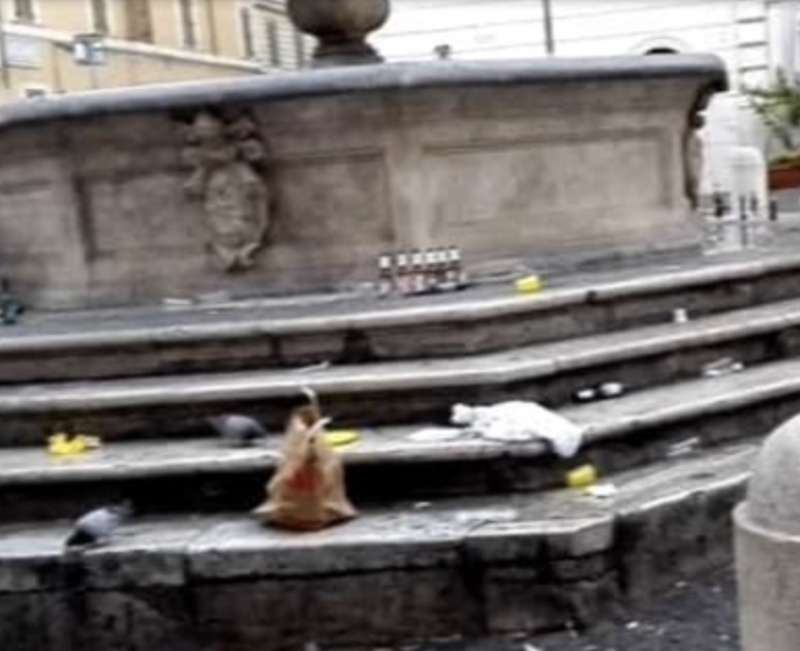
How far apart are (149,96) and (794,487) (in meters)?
4.42

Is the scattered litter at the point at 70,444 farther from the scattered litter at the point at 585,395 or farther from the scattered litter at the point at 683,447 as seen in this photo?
the scattered litter at the point at 683,447

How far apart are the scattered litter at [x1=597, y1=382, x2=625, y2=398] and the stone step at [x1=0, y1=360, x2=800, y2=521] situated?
0.06 meters

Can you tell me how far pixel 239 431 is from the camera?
214 inches

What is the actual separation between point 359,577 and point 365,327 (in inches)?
51.6

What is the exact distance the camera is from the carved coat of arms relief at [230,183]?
702 cm

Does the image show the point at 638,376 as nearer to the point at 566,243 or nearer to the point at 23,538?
the point at 566,243

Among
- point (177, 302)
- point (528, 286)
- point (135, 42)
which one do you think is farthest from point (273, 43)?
point (528, 286)

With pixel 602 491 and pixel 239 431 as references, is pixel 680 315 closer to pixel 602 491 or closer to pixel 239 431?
pixel 602 491

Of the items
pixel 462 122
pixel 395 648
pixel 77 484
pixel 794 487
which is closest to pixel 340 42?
pixel 462 122

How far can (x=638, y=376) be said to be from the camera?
6.05m

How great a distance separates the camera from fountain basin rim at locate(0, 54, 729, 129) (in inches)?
268

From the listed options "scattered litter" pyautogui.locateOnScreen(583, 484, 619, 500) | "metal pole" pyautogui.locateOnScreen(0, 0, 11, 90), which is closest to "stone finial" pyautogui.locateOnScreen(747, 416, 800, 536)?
"scattered litter" pyautogui.locateOnScreen(583, 484, 619, 500)

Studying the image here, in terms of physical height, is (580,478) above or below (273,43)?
below

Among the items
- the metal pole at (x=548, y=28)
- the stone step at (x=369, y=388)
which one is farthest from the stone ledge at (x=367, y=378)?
the metal pole at (x=548, y=28)
